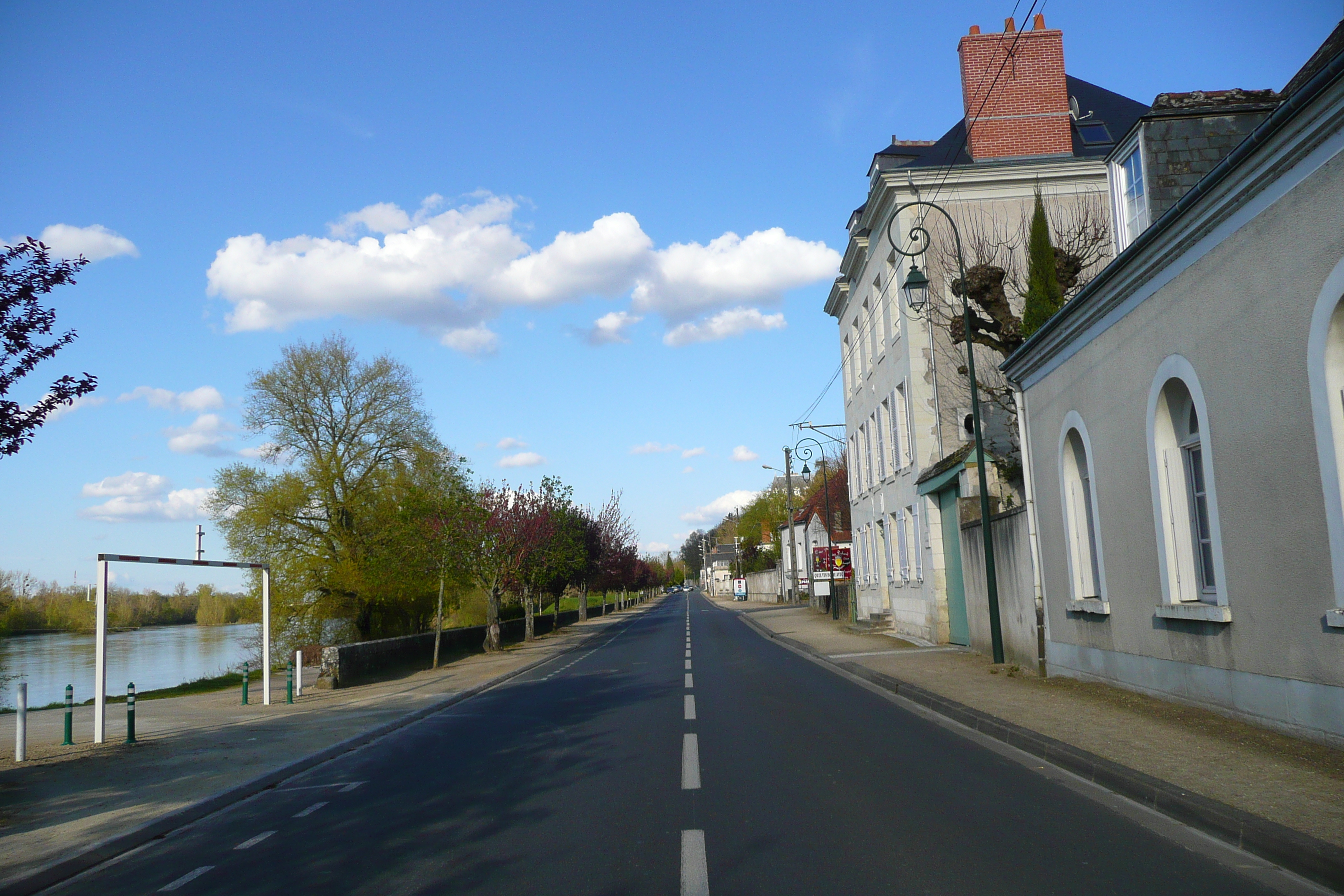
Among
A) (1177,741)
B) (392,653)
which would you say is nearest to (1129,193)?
(1177,741)

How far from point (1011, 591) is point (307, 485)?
26.2 meters

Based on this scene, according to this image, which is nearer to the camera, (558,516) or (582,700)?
(582,700)

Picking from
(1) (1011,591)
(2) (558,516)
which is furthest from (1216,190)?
(2) (558,516)

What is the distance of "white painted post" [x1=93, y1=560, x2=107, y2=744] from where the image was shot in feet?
40.4

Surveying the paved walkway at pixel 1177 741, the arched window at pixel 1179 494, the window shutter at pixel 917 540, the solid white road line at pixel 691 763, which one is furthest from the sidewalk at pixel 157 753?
the window shutter at pixel 917 540

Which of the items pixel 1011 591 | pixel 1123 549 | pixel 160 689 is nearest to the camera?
pixel 1123 549

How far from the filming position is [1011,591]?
53.5 feet

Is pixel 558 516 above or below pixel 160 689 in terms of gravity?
above

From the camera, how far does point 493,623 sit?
30859 millimetres

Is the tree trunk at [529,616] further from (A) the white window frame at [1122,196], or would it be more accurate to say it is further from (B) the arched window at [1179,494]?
(B) the arched window at [1179,494]

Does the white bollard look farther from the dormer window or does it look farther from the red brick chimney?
the red brick chimney

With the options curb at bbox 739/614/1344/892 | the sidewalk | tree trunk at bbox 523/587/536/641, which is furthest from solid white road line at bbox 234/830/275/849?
tree trunk at bbox 523/587/536/641

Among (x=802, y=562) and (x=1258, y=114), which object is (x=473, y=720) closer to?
(x=1258, y=114)

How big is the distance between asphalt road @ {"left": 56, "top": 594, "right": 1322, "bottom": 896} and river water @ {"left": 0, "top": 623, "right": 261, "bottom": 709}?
13.5 m
